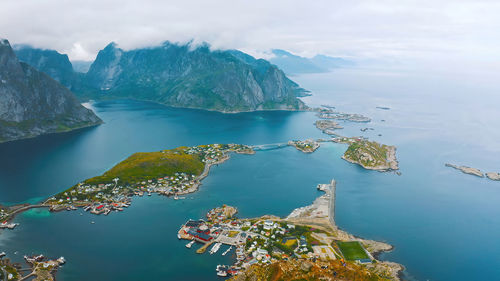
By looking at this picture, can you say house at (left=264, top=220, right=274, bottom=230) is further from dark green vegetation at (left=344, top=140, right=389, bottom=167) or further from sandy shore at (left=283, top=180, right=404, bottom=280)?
dark green vegetation at (left=344, top=140, right=389, bottom=167)

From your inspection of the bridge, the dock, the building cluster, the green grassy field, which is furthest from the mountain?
the green grassy field

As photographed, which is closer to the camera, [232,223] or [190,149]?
[232,223]

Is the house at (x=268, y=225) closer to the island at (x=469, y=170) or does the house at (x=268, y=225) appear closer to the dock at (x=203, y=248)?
the dock at (x=203, y=248)

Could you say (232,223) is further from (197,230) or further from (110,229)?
(110,229)

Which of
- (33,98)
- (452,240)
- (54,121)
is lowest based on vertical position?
(452,240)

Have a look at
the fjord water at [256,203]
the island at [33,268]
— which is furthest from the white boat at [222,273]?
the island at [33,268]

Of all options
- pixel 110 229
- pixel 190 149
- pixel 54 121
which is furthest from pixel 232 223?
pixel 54 121

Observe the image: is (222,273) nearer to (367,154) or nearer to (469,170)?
(367,154)

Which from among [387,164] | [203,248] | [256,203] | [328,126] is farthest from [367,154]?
[203,248]

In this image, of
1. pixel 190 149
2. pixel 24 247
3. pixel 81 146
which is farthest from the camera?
pixel 81 146
